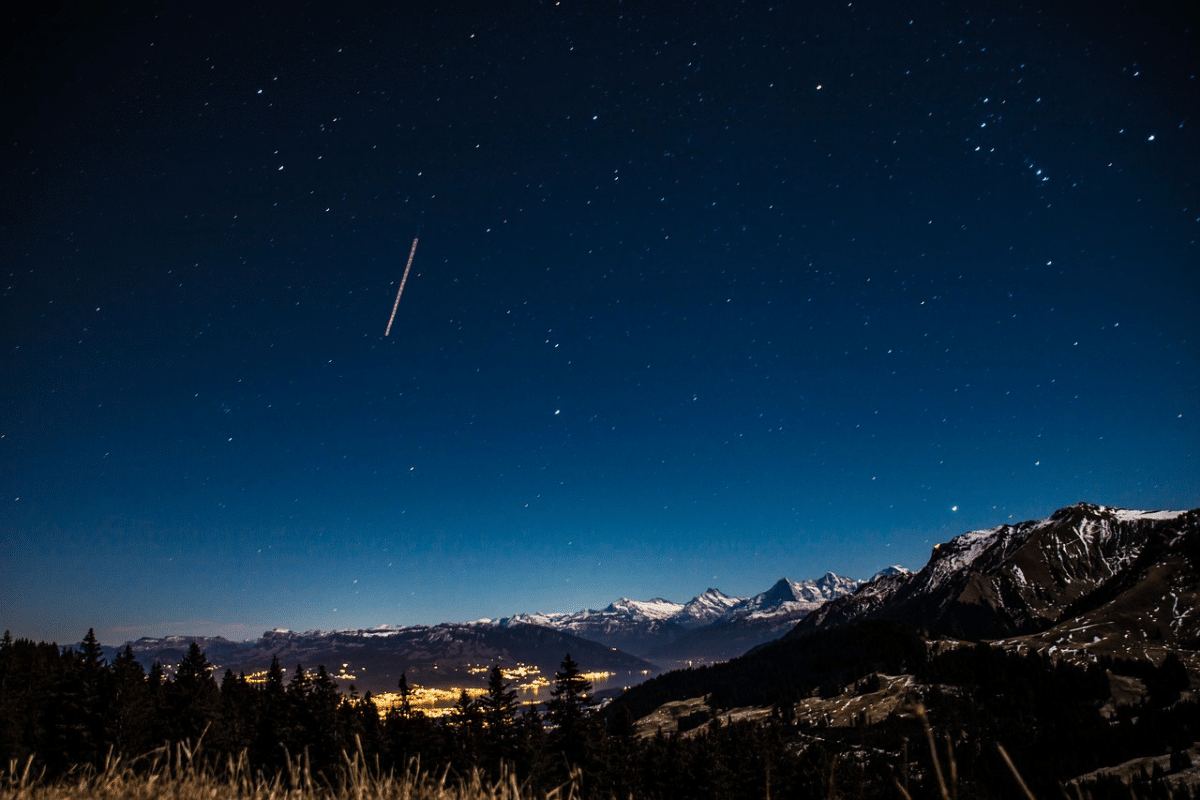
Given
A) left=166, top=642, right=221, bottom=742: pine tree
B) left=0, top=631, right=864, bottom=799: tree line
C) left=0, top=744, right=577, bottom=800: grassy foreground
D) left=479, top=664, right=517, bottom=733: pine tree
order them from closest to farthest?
left=0, top=744, right=577, bottom=800: grassy foreground → left=0, top=631, right=864, bottom=799: tree line → left=166, top=642, right=221, bottom=742: pine tree → left=479, top=664, right=517, bottom=733: pine tree

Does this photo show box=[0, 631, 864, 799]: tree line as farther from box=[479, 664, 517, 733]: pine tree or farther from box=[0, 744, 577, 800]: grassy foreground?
box=[0, 744, 577, 800]: grassy foreground

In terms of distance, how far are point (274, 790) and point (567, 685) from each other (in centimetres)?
4251

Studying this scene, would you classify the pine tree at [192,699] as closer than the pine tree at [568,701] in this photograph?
No

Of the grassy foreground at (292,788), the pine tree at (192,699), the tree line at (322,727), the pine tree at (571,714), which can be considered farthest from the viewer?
the pine tree at (192,699)

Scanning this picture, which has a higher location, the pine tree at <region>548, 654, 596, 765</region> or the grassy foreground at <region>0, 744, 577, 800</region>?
the grassy foreground at <region>0, 744, 577, 800</region>

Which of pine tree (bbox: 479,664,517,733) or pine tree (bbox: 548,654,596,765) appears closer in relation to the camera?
pine tree (bbox: 548,654,596,765)

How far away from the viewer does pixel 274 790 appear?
18.0 feet

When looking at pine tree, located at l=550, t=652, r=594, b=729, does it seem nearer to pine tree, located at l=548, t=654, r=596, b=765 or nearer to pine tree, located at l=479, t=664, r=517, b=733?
pine tree, located at l=548, t=654, r=596, b=765

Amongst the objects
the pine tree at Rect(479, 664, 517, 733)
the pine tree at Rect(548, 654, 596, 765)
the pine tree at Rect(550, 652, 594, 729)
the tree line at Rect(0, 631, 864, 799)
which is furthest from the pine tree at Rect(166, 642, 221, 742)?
the pine tree at Rect(548, 654, 596, 765)

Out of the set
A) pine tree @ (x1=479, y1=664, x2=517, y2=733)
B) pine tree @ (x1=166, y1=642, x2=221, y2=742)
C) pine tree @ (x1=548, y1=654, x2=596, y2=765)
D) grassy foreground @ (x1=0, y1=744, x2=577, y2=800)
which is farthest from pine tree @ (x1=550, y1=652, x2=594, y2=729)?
grassy foreground @ (x1=0, y1=744, x2=577, y2=800)

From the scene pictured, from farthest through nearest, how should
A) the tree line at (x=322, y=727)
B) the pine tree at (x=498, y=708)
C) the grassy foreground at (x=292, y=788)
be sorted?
the pine tree at (x=498, y=708) < the tree line at (x=322, y=727) < the grassy foreground at (x=292, y=788)

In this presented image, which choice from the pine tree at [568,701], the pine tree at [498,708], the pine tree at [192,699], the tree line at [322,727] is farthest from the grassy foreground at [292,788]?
the pine tree at [498,708]

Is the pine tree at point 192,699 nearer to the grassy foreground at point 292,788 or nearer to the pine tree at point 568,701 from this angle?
the pine tree at point 568,701

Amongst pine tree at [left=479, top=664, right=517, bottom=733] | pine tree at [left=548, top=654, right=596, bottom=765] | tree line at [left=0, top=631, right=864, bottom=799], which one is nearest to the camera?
tree line at [left=0, top=631, right=864, bottom=799]
